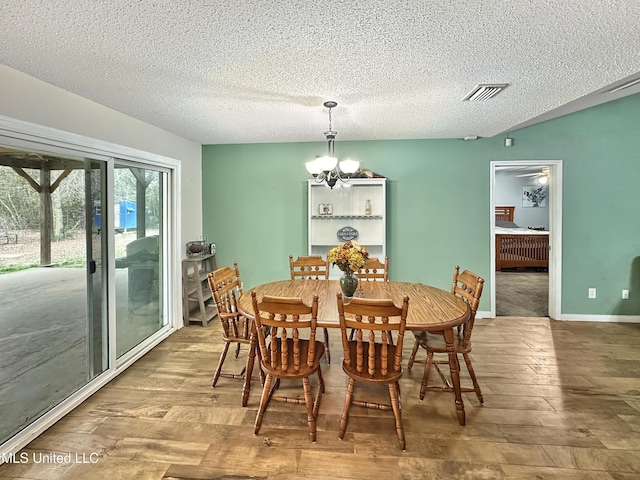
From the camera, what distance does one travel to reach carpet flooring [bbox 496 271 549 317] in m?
4.64

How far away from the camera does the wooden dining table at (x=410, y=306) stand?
2.11m

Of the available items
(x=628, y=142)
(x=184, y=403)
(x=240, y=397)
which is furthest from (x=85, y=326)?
(x=628, y=142)

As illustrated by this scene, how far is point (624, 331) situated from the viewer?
3826mm

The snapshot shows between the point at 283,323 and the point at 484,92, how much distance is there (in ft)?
7.56

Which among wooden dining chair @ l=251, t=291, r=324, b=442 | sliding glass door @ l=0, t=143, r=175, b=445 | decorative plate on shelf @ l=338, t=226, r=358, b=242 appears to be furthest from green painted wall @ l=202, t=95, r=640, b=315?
wooden dining chair @ l=251, t=291, r=324, b=442

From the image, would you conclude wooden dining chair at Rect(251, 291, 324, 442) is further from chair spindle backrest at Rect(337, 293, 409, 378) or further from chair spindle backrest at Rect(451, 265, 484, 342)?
chair spindle backrest at Rect(451, 265, 484, 342)

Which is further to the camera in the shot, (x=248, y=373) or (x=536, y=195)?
(x=536, y=195)

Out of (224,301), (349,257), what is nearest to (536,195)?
(349,257)

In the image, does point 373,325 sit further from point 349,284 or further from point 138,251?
point 138,251

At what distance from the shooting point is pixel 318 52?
6.24 feet

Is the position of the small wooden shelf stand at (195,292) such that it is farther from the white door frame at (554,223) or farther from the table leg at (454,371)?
the white door frame at (554,223)

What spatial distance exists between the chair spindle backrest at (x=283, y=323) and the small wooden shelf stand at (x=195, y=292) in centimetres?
219

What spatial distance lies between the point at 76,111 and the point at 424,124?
124 inches

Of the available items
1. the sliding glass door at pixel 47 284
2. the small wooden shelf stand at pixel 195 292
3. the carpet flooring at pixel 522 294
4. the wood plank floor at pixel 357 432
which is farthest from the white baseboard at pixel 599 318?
the sliding glass door at pixel 47 284
